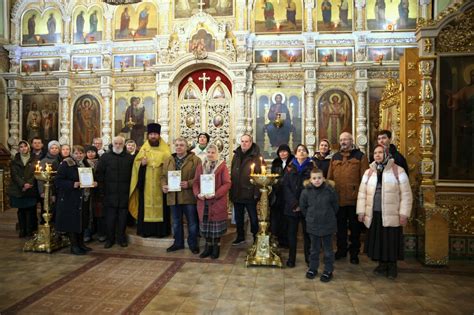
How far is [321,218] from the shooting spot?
169 inches

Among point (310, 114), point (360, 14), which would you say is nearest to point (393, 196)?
point (310, 114)

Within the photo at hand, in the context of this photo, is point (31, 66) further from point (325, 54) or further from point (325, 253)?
point (325, 253)

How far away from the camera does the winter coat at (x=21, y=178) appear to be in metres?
6.29

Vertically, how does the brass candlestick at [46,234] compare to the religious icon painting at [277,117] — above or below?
below

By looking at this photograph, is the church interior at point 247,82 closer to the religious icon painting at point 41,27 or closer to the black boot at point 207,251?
the religious icon painting at point 41,27

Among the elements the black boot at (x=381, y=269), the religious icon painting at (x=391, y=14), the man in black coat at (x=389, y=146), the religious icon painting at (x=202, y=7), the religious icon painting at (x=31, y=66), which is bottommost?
the black boot at (x=381, y=269)

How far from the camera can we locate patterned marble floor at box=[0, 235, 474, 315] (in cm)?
354

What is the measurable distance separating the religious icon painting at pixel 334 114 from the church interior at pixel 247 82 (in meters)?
0.03

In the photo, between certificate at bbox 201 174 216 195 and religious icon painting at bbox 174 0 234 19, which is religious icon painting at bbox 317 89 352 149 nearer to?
religious icon painting at bbox 174 0 234 19

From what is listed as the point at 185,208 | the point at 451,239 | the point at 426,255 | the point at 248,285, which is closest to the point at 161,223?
the point at 185,208

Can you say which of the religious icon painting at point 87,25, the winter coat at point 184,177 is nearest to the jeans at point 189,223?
the winter coat at point 184,177

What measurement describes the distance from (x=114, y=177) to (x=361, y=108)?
677 cm

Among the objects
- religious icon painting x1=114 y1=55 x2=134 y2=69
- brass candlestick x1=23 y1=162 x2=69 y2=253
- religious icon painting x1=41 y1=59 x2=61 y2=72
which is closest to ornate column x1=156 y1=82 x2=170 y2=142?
religious icon painting x1=114 y1=55 x2=134 y2=69

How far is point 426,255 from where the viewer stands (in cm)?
498
